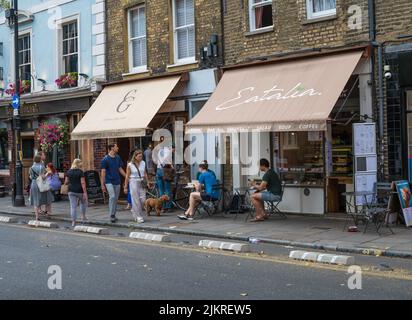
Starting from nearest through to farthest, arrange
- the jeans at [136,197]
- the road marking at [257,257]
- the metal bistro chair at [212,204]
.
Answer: the road marking at [257,257], the jeans at [136,197], the metal bistro chair at [212,204]

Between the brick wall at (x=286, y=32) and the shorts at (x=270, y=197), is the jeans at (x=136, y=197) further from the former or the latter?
the brick wall at (x=286, y=32)

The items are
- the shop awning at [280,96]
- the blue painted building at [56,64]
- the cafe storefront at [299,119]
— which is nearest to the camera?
the shop awning at [280,96]

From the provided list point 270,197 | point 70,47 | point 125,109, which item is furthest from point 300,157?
point 70,47

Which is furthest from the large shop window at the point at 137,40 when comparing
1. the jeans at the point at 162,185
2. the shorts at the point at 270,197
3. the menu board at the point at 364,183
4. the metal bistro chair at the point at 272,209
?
the menu board at the point at 364,183

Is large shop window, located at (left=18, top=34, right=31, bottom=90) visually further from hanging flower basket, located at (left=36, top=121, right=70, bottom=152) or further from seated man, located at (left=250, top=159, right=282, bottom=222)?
seated man, located at (left=250, top=159, right=282, bottom=222)

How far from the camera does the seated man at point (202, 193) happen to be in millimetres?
13789

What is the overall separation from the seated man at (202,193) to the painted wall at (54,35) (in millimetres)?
6382

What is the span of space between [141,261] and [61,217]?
7.04 m

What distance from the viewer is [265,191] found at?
13.1 m

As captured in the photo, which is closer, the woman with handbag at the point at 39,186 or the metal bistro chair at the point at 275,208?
the metal bistro chair at the point at 275,208

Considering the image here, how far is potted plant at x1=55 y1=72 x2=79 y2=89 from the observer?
64.0 ft
